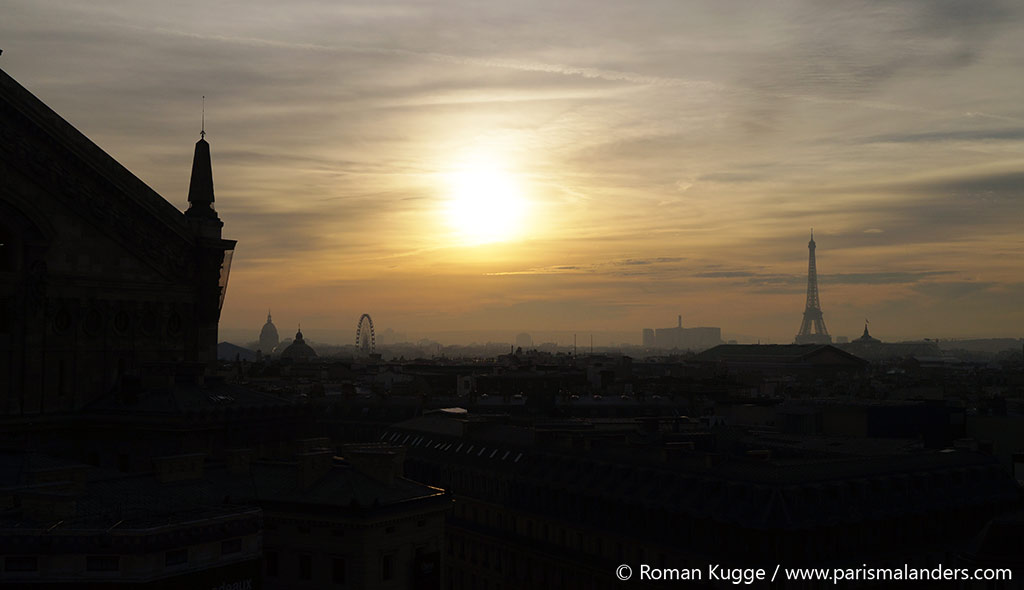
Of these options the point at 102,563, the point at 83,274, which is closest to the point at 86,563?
the point at 102,563

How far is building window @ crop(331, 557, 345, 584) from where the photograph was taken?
52688mm

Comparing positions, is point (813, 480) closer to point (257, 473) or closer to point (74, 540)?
point (257, 473)

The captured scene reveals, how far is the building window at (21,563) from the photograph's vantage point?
41.1 metres

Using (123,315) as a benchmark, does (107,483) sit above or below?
below

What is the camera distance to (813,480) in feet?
228

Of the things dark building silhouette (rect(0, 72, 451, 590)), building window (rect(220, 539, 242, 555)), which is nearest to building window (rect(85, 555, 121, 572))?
dark building silhouette (rect(0, 72, 451, 590))

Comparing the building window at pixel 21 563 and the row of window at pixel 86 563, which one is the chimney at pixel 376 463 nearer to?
the row of window at pixel 86 563

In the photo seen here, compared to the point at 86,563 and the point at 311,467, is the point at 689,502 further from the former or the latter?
the point at 86,563

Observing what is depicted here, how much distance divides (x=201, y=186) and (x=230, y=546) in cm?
3632

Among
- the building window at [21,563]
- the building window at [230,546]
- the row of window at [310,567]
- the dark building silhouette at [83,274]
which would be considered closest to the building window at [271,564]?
the row of window at [310,567]

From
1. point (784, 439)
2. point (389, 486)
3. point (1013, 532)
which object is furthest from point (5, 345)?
point (784, 439)

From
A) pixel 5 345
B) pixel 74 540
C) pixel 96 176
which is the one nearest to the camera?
pixel 74 540

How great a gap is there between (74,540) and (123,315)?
25554 millimetres

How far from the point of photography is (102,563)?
41.0 meters
